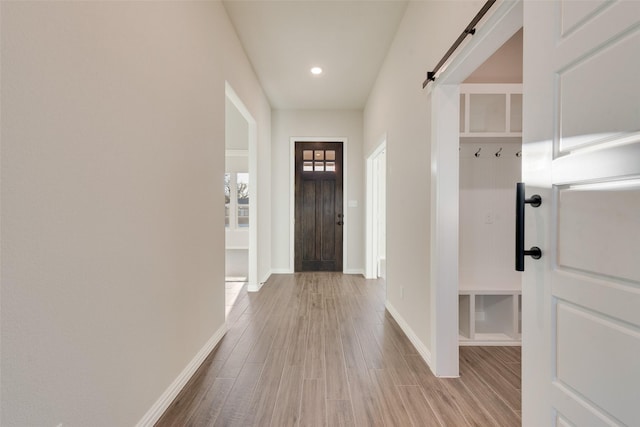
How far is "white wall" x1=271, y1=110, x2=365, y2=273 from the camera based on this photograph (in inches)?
219

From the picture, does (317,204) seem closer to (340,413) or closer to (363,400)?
(363,400)

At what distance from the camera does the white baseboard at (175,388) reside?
1542 millimetres

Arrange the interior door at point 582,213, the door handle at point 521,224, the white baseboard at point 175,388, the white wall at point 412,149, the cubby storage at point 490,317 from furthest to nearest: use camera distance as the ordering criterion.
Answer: the cubby storage at point 490,317, the white wall at point 412,149, the white baseboard at point 175,388, the door handle at point 521,224, the interior door at point 582,213

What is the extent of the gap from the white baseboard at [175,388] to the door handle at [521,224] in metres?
1.85

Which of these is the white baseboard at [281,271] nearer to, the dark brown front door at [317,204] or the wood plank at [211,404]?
the dark brown front door at [317,204]

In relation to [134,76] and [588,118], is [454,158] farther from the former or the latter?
[134,76]

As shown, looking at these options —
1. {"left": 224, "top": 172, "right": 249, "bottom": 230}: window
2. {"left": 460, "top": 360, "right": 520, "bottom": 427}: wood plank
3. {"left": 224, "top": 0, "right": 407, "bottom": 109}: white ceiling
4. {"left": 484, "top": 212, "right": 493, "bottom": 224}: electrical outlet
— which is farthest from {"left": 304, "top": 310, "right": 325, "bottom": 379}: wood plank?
{"left": 224, "top": 172, "right": 249, "bottom": 230}: window

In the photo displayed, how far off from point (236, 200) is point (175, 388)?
242 inches

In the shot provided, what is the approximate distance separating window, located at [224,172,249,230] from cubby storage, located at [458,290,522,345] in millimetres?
5992

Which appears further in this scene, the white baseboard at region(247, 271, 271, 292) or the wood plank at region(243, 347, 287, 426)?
the white baseboard at region(247, 271, 271, 292)

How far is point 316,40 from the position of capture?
3314 millimetres

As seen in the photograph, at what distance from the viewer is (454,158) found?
6.64 feet

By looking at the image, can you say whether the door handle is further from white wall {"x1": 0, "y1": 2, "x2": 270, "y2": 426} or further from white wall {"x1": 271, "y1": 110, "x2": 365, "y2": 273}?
white wall {"x1": 271, "y1": 110, "x2": 365, "y2": 273}

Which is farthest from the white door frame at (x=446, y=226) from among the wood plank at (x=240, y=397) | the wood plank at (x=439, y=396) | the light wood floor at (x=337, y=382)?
the wood plank at (x=240, y=397)
